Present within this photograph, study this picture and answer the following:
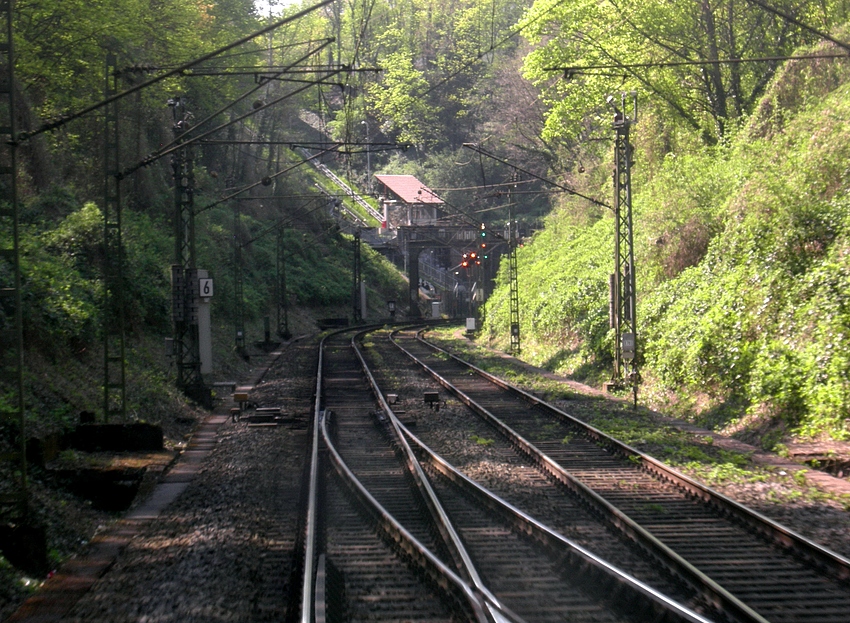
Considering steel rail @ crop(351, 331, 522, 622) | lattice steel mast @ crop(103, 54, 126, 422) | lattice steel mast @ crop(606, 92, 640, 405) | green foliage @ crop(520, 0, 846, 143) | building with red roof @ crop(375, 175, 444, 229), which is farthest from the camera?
building with red roof @ crop(375, 175, 444, 229)

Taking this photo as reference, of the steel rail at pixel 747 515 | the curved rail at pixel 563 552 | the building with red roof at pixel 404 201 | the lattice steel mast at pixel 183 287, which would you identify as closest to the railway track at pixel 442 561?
the curved rail at pixel 563 552

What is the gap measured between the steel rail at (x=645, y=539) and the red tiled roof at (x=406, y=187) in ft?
183

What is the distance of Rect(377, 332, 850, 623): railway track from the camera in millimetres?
6812

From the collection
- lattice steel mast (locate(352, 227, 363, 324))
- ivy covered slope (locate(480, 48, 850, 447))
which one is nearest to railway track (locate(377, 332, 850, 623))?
ivy covered slope (locate(480, 48, 850, 447))

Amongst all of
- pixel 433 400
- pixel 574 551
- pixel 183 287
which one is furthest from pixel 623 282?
pixel 574 551

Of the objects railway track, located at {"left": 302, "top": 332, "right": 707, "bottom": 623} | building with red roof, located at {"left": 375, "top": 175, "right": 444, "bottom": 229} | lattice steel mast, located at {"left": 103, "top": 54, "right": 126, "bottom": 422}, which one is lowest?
railway track, located at {"left": 302, "top": 332, "right": 707, "bottom": 623}

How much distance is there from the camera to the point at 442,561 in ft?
26.0

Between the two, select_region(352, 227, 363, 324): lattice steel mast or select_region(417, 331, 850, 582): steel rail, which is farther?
select_region(352, 227, 363, 324): lattice steel mast

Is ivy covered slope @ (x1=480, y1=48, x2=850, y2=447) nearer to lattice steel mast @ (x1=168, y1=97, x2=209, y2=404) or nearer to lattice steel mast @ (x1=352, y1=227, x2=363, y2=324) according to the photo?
lattice steel mast @ (x1=168, y1=97, x2=209, y2=404)

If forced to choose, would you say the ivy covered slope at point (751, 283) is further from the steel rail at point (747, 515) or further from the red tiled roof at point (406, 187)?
the red tiled roof at point (406, 187)

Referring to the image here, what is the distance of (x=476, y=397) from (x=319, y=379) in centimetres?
534

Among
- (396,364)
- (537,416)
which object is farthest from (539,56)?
(537,416)

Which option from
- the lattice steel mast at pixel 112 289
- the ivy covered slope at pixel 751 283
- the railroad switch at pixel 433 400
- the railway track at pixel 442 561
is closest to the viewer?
the railway track at pixel 442 561

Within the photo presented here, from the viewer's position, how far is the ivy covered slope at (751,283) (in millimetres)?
14719
